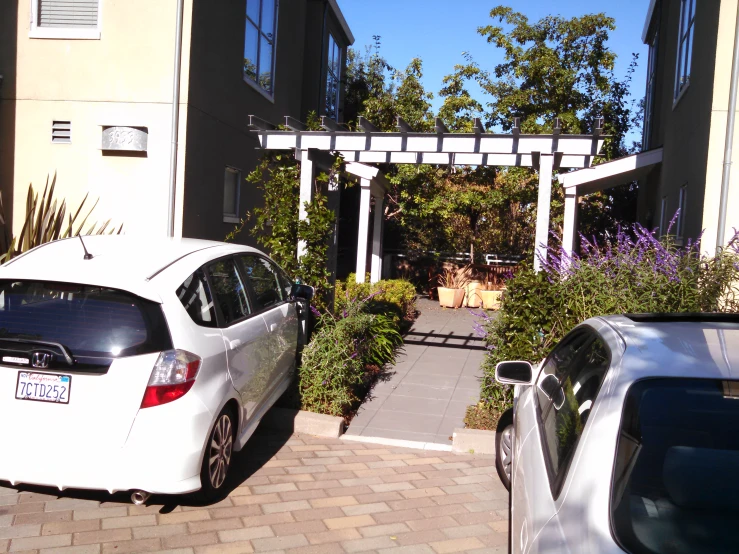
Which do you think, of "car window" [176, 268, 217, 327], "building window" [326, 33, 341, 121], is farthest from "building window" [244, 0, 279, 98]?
"car window" [176, 268, 217, 327]

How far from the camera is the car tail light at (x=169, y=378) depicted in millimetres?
4047

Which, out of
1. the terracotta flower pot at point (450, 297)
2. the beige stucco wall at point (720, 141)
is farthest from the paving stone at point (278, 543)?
the terracotta flower pot at point (450, 297)

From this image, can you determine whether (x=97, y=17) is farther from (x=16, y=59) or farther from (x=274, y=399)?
(x=274, y=399)

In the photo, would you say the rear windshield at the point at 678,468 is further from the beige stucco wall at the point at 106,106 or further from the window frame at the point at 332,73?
the window frame at the point at 332,73

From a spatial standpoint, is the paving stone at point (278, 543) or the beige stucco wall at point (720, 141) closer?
the paving stone at point (278, 543)

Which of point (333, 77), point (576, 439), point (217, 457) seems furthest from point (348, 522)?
point (333, 77)

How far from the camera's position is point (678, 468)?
7.52 feet

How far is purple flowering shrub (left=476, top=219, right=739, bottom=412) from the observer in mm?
6094

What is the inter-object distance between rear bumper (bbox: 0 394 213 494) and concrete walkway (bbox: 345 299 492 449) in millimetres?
2511

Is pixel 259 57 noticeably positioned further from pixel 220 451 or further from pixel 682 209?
pixel 220 451

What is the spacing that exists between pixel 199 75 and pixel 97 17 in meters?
1.56

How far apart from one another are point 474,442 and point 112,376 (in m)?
3.26

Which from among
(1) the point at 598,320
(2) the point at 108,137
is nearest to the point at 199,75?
(2) the point at 108,137

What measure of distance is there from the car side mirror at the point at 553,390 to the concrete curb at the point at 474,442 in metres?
1.96
